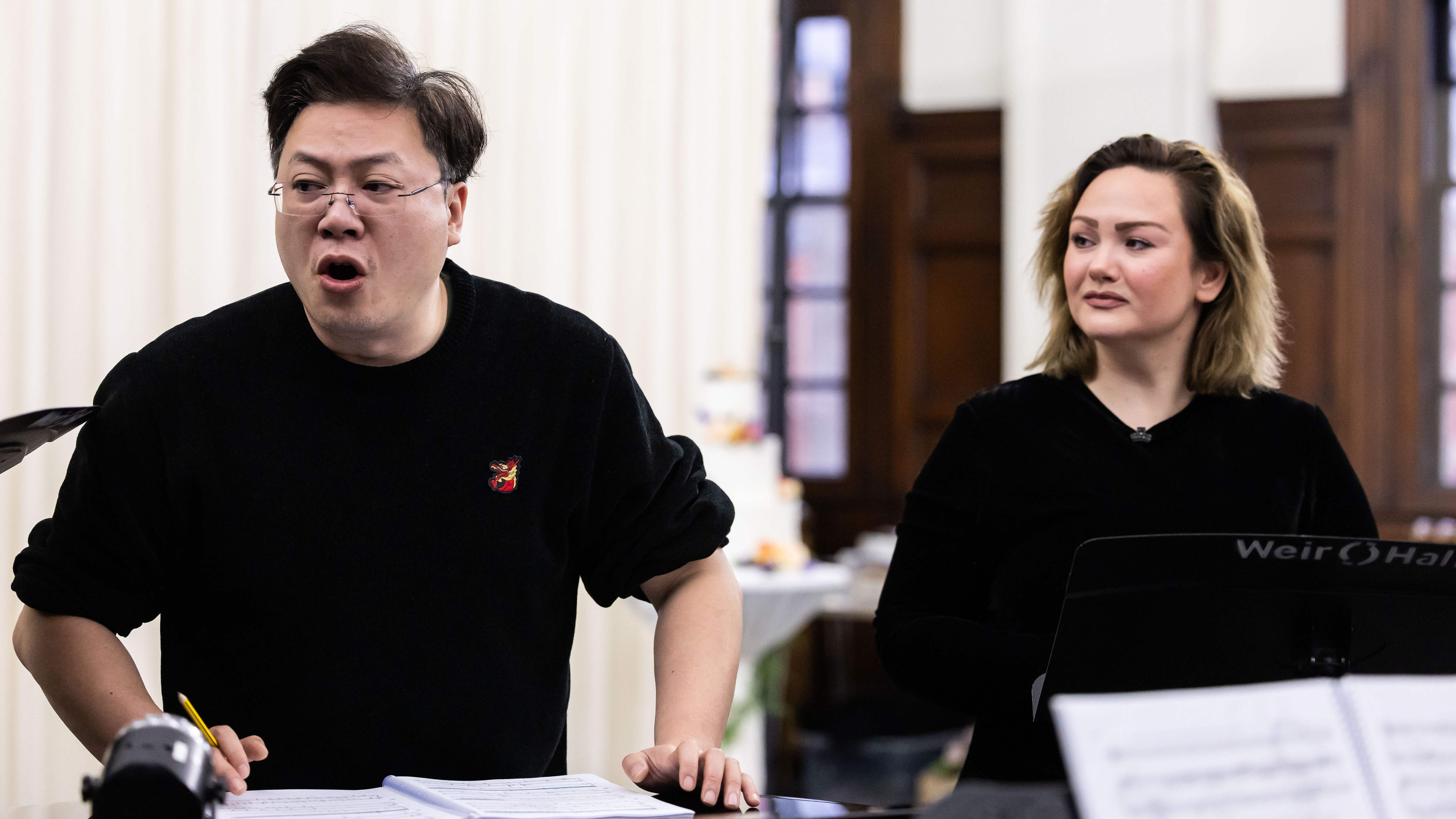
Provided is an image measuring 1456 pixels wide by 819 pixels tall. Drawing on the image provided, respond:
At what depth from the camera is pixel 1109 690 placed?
3.66 ft

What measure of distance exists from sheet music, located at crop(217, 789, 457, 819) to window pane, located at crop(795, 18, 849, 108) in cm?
515

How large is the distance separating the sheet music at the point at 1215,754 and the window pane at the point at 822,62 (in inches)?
208

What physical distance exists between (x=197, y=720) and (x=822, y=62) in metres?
5.27

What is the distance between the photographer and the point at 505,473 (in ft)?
4.87

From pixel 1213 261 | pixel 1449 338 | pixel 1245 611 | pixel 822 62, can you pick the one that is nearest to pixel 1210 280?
pixel 1213 261

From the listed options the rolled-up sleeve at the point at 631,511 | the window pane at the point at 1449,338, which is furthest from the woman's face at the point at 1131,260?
the window pane at the point at 1449,338

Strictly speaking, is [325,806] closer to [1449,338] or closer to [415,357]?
[415,357]

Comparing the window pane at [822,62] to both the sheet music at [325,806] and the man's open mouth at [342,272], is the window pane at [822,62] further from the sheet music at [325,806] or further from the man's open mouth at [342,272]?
the sheet music at [325,806]

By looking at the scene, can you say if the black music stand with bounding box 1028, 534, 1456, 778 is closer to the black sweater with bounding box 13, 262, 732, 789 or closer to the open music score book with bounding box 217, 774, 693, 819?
the open music score book with bounding box 217, 774, 693, 819

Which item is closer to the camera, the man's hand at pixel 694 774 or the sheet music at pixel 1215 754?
the sheet music at pixel 1215 754

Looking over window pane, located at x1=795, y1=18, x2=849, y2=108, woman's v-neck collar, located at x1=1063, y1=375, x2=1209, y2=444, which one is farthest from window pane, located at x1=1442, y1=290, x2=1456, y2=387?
woman's v-neck collar, located at x1=1063, y1=375, x2=1209, y2=444

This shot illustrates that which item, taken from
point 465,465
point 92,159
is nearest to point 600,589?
point 465,465

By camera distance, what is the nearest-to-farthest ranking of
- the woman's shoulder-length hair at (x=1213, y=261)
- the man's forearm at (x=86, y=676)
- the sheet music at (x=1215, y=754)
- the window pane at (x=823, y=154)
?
1. the sheet music at (x=1215, y=754)
2. the man's forearm at (x=86, y=676)
3. the woman's shoulder-length hair at (x=1213, y=261)
4. the window pane at (x=823, y=154)

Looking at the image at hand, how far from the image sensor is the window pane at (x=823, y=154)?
5902mm
